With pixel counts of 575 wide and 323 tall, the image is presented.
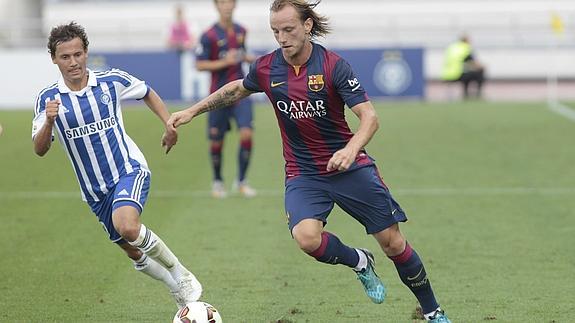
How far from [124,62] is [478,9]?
17406mm

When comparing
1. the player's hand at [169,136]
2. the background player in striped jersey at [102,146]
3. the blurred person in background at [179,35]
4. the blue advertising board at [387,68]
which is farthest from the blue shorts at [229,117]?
the blurred person in background at [179,35]

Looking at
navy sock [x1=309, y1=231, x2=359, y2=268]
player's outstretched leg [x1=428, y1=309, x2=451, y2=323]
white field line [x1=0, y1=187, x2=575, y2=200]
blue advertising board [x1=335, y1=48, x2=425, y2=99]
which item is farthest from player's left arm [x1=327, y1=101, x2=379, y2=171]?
blue advertising board [x1=335, y1=48, x2=425, y2=99]

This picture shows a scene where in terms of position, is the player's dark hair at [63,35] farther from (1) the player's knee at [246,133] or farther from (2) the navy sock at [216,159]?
(2) the navy sock at [216,159]

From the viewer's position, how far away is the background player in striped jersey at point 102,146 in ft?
24.3

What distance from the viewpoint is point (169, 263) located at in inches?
298

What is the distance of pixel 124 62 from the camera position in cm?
2831

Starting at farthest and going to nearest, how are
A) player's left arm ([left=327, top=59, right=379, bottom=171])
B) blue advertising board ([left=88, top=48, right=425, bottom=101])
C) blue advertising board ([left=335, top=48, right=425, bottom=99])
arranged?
blue advertising board ([left=335, top=48, right=425, bottom=99]) → blue advertising board ([left=88, top=48, right=425, bottom=101]) → player's left arm ([left=327, top=59, right=379, bottom=171])

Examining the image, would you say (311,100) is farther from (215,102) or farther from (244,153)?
(244,153)

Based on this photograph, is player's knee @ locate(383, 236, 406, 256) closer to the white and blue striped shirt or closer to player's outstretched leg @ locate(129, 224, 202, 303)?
player's outstretched leg @ locate(129, 224, 202, 303)

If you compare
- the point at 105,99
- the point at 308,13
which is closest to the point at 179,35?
the point at 105,99

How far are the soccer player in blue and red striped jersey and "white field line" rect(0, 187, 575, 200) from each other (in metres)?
6.35

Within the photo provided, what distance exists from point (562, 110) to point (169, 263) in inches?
750

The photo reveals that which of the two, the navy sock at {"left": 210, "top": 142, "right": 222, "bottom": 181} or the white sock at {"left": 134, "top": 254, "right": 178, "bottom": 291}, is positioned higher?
Answer: the white sock at {"left": 134, "top": 254, "right": 178, "bottom": 291}

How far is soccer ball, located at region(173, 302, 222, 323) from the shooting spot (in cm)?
706
